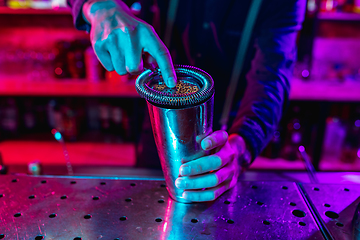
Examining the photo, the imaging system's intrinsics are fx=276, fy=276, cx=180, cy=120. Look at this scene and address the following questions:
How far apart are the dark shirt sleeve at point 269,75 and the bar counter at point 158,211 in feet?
0.64

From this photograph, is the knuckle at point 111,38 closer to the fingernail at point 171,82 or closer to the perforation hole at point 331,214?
the fingernail at point 171,82

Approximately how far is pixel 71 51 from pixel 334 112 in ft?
7.05

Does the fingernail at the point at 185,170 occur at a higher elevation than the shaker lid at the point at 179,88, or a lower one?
lower

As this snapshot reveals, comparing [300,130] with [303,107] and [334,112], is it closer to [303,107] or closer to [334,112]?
[303,107]

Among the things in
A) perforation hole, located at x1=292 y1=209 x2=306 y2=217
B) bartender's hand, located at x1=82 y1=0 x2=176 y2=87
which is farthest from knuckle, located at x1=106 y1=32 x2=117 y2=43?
perforation hole, located at x1=292 y1=209 x2=306 y2=217

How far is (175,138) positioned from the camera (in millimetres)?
486

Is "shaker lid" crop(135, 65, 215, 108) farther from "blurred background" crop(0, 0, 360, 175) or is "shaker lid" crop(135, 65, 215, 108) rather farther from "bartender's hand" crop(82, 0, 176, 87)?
"blurred background" crop(0, 0, 360, 175)

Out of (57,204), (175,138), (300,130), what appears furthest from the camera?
(300,130)

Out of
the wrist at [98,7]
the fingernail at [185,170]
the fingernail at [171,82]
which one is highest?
the wrist at [98,7]

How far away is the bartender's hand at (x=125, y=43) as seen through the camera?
533 millimetres

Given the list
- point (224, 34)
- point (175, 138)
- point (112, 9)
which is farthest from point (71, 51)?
point (175, 138)

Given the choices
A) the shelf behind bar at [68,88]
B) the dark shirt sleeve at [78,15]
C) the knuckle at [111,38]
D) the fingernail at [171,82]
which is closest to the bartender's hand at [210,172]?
the fingernail at [171,82]

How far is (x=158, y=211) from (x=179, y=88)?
0.26 metres

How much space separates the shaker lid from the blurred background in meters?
1.36
